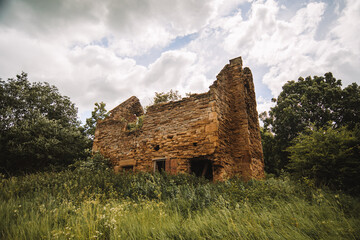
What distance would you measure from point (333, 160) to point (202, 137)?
416 centimetres

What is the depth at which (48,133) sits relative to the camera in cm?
1289

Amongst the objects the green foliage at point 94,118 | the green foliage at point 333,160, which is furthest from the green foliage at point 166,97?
the green foliage at point 333,160

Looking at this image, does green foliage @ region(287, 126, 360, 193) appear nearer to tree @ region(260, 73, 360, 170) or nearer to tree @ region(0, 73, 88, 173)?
tree @ region(260, 73, 360, 170)

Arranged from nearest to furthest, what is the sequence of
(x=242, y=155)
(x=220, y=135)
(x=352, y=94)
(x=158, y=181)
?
1. (x=158, y=181)
2. (x=220, y=135)
3. (x=242, y=155)
4. (x=352, y=94)

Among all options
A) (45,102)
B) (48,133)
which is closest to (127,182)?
(48,133)

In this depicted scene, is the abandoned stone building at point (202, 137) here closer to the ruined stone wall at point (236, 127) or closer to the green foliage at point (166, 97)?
the ruined stone wall at point (236, 127)

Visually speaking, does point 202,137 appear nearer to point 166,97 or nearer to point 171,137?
point 171,137

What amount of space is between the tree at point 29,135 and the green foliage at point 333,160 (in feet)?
41.9

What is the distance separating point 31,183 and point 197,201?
539 cm

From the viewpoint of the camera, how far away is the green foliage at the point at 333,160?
5.15 metres

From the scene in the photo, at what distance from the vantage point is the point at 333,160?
5.32m

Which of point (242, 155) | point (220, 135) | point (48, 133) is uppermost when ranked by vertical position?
point (48, 133)

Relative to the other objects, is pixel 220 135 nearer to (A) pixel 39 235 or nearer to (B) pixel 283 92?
(A) pixel 39 235

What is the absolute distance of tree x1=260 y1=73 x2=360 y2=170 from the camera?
15992 millimetres
